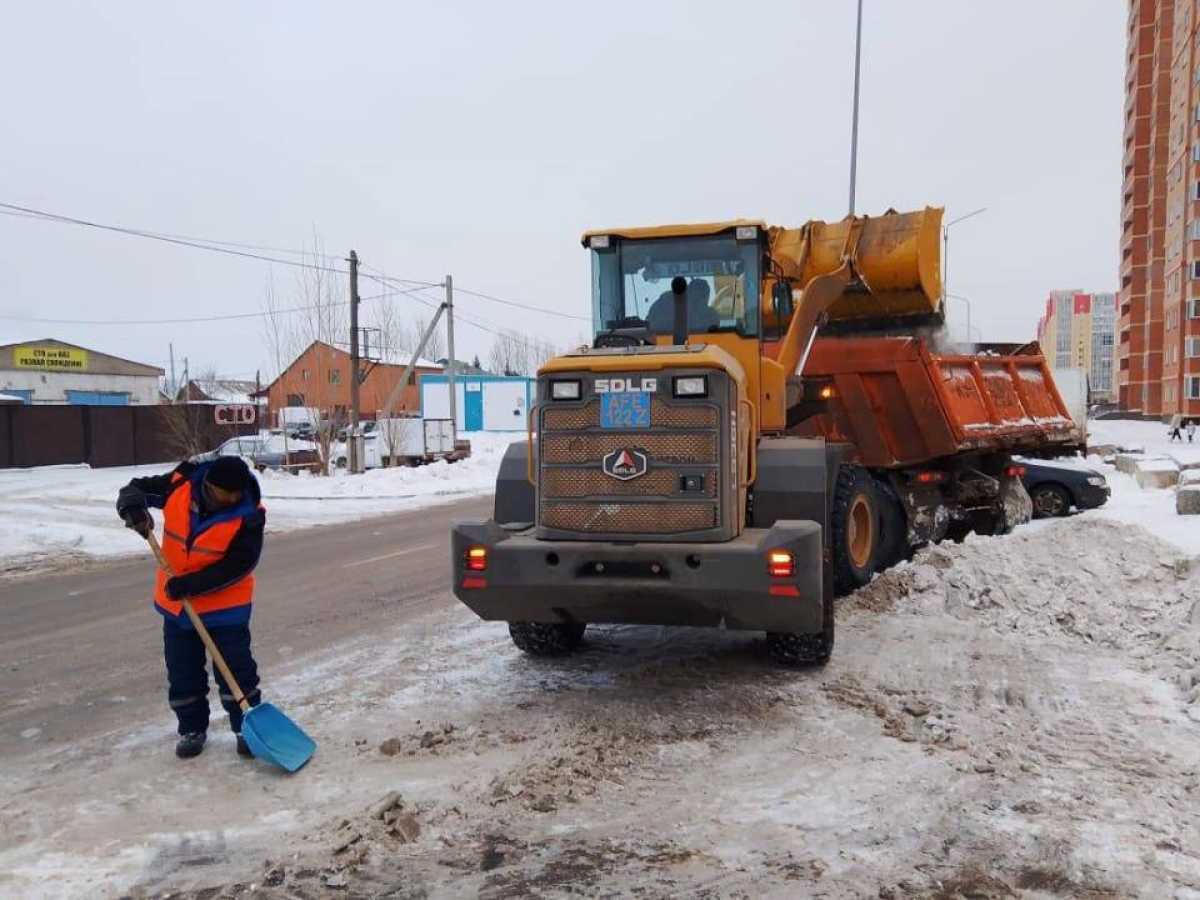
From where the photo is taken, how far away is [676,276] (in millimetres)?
6918

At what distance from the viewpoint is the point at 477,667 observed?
6691 mm

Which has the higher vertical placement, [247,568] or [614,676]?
[247,568]

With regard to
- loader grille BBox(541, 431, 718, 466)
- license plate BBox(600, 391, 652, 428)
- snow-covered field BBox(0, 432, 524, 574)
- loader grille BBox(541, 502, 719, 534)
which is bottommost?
snow-covered field BBox(0, 432, 524, 574)

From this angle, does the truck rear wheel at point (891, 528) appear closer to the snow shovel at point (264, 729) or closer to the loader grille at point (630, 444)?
the loader grille at point (630, 444)

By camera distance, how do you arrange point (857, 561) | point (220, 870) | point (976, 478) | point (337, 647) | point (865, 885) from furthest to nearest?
point (976, 478) < point (857, 561) < point (337, 647) < point (220, 870) < point (865, 885)

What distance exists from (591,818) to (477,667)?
104 inches

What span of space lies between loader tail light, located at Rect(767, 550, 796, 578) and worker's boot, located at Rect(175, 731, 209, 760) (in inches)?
122

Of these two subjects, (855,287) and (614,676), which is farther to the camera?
(855,287)

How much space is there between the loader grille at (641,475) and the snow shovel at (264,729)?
69.8 inches

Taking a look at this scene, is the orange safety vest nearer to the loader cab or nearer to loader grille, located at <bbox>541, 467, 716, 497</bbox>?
loader grille, located at <bbox>541, 467, 716, 497</bbox>

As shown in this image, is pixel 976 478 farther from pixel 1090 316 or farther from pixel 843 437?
pixel 1090 316

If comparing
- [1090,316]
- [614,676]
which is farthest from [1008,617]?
[1090,316]

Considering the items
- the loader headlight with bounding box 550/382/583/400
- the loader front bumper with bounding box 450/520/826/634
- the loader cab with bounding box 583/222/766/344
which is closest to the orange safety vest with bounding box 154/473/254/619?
the loader front bumper with bounding box 450/520/826/634

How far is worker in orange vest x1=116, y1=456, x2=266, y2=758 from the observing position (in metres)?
4.96
